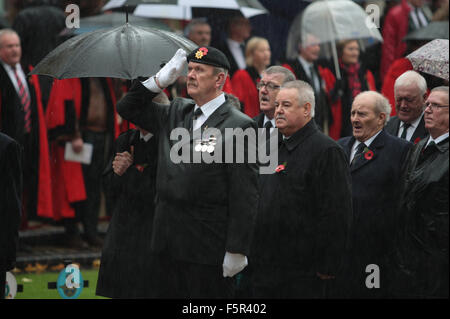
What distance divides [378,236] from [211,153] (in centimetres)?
178

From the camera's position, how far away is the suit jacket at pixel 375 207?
7.29 metres

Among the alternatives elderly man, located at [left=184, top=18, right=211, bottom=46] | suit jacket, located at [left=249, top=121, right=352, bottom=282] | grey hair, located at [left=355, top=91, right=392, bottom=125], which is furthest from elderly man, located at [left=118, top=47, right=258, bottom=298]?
elderly man, located at [left=184, top=18, right=211, bottom=46]

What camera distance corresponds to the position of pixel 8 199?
20.1ft

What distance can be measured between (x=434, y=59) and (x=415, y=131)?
634mm

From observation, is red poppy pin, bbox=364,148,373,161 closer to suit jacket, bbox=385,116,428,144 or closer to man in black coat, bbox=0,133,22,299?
suit jacket, bbox=385,116,428,144

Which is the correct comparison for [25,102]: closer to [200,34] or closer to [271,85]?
[200,34]

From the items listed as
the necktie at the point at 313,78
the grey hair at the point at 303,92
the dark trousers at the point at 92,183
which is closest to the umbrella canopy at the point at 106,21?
the dark trousers at the point at 92,183

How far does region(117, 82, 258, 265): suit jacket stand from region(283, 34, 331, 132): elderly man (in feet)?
16.8

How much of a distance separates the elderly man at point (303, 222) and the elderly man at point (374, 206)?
775 mm

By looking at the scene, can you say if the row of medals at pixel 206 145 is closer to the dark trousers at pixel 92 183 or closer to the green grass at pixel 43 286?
the green grass at pixel 43 286

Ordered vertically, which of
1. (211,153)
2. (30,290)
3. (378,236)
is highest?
(211,153)

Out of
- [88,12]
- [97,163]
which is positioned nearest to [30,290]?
[97,163]

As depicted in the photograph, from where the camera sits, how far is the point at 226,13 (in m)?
10.8

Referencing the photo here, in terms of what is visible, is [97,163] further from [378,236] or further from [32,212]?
[378,236]
